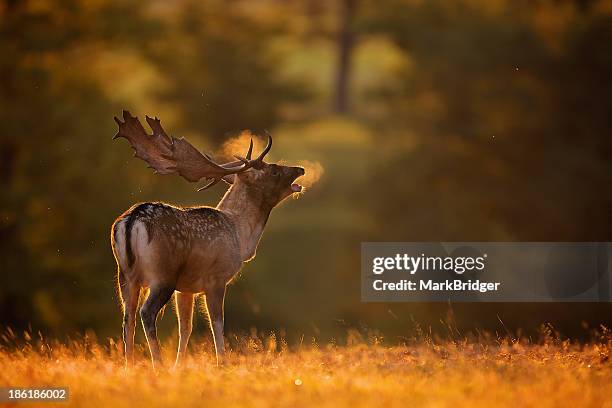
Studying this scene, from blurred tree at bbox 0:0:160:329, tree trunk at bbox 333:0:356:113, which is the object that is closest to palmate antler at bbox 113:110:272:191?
blurred tree at bbox 0:0:160:329

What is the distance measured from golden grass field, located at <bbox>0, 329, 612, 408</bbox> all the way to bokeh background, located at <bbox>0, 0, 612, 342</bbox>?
72.2 ft

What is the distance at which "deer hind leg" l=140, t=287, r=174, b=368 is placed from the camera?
34.3ft

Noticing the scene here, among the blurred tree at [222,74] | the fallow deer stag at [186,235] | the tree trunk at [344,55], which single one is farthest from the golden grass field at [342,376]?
the tree trunk at [344,55]

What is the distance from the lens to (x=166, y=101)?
57.1 metres

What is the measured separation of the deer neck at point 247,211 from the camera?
12.0 metres

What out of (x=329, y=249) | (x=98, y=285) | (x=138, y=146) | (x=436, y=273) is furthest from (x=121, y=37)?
(x=138, y=146)

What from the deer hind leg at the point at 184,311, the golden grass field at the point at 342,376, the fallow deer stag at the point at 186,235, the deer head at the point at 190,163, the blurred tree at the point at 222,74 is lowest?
the golden grass field at the point at 342,376

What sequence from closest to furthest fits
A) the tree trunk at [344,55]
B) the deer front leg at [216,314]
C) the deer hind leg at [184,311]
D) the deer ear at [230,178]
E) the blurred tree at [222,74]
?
1. the deer front leg at [216,314]
2. the deer hind leg at [184,311]
3. the deer ear at [230,178]
4. the blurred tree at [222,74]
5. the tree trunk at [344,55]

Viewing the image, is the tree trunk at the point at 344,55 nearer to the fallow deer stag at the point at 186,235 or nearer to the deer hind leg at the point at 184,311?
the fallow deer stag at the point at 186,235

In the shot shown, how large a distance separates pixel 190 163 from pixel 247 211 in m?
0.84

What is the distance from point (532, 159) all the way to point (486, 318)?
7902mm

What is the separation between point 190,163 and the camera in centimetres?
1236

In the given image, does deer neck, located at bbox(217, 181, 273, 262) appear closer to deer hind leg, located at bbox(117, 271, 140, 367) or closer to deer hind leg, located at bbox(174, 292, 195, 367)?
deer hind leg, located at bbox(174, 292, 195, 367)

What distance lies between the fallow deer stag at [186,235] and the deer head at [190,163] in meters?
0.01
